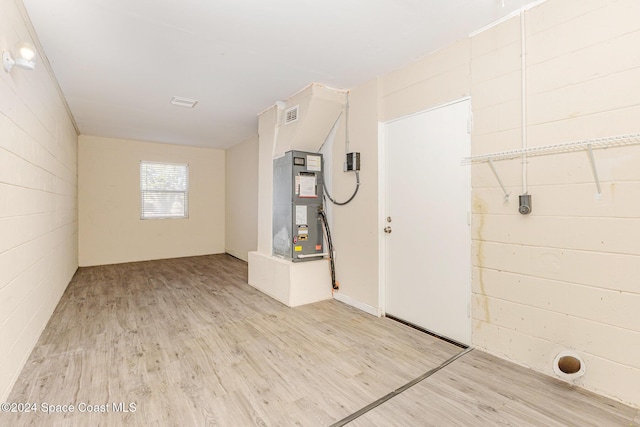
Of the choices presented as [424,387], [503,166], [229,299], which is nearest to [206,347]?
[229,299]

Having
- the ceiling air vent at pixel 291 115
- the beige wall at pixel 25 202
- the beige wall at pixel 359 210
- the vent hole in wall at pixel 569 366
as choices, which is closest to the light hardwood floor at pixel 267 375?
the vent hole in wall at pixel 569 366

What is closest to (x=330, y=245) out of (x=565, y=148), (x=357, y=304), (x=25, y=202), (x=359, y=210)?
(x=359, y=210)

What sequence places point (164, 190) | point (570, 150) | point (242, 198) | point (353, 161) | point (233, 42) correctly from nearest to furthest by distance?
point (570, 150)
point (233, 42)
point (353, 161)
point (242, 198)
point (164, 190)

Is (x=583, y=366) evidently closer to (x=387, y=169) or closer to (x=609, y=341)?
(x=609, y=341)

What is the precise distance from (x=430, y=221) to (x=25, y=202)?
3306 mm

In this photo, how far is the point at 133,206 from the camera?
21.0 feet

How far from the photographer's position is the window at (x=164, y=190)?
21.4ft

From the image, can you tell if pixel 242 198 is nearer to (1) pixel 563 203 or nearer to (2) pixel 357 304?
(2) pixel 357 304

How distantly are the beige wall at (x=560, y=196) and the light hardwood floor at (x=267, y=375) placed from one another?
0.30m

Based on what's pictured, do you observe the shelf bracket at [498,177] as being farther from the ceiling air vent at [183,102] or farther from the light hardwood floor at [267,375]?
the ceiling air vent at [183,102]

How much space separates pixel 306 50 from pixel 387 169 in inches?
55.9

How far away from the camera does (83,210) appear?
19.4 ft

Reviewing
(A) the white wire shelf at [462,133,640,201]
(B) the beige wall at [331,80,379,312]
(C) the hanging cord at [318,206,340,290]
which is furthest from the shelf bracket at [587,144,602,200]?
(C) the hanging cord at [318,206,340,290]

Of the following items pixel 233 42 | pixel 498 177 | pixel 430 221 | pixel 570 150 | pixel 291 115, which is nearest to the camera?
pixel 570 150
